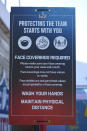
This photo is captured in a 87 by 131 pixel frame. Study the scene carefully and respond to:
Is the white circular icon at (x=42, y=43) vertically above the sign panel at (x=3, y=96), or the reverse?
the white circular icon at (x=42, y=43)

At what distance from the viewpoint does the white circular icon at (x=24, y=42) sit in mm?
3742

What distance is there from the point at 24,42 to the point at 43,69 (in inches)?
13.3

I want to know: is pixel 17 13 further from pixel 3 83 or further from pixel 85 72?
pixel 85 72

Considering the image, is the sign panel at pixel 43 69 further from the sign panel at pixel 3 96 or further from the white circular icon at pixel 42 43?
the sign panel at pixel 3 96

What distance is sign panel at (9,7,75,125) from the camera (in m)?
3.70

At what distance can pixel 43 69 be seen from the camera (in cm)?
371

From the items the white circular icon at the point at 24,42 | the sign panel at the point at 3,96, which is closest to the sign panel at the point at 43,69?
the white circular icon at the point at 24,42

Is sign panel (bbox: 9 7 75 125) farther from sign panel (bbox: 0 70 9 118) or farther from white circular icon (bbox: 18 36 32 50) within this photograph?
sign panel (bbox: 0 70 9 118)

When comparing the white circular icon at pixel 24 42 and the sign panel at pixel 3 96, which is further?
the sign panel at pixel 3 96

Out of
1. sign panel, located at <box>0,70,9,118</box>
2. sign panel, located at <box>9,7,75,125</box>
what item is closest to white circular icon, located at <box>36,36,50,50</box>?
sign panel, located at <box>9,7,75,125</box>

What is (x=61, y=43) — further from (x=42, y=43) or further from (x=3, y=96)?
(x=3, y=96)

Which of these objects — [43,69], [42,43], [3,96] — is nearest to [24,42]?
[42,43]

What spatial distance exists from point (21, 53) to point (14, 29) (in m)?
0.26

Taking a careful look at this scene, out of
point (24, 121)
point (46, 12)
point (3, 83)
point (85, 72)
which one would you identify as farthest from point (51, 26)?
point (85, 72)
